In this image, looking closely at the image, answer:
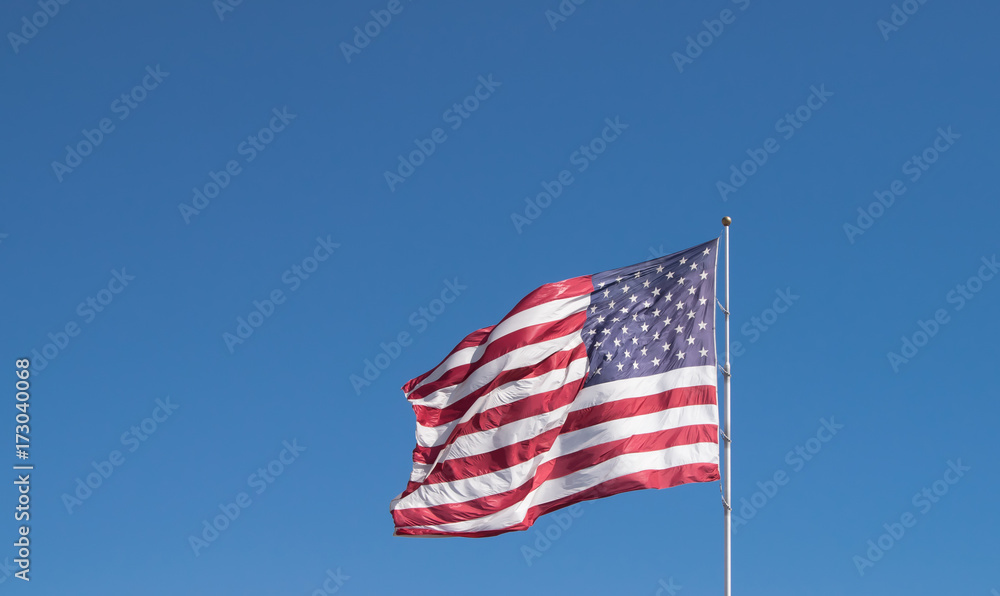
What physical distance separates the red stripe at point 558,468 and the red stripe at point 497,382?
7.05 feet

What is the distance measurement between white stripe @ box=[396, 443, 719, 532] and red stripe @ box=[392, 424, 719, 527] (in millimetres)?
99

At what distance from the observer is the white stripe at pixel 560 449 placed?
89.2 ft

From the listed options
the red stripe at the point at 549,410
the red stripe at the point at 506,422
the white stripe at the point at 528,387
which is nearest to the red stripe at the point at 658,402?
the red stripe at the point at 549,410

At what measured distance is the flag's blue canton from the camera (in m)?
27.7

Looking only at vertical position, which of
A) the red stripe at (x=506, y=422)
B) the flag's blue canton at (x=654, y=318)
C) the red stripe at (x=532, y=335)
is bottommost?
the red stripe at (x=506, y=422)

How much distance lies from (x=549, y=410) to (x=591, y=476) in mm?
1867

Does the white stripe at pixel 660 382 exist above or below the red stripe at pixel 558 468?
above

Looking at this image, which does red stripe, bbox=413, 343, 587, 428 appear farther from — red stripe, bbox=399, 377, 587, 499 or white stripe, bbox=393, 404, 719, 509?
white stripe, bbox=393, 404, 719, 509

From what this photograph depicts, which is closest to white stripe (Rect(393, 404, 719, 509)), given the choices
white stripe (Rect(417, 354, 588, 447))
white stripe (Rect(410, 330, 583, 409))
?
white stripe (Rect(417, 354, 588, 447))

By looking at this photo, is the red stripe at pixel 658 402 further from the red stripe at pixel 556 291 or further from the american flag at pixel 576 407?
the red stripe at pixel 556 291

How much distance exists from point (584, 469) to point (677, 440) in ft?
7.27

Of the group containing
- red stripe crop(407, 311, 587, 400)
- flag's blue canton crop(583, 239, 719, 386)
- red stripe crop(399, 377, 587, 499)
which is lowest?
red stripe crop(399, 377, 587, 499)

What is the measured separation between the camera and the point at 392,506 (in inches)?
1124

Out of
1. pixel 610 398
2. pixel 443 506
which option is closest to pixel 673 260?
pixel 610 398
